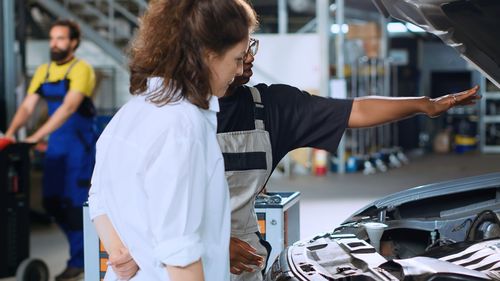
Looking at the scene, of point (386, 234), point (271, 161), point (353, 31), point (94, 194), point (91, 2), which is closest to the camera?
point (94, 194)

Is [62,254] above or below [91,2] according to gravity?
below

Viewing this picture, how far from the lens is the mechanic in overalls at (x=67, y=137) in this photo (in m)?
4.76

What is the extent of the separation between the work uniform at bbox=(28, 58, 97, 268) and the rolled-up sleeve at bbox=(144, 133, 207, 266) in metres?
3.46

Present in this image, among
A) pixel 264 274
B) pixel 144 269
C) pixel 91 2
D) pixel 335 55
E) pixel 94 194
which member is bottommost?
pixel 264 274

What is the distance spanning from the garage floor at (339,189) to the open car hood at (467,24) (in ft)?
11.7

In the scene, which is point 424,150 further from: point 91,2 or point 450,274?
point 450,274

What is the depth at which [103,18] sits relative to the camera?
1129cm

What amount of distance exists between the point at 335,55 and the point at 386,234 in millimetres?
9587

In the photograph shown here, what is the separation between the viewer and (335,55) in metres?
12.0

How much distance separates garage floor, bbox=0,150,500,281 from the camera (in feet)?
20.5

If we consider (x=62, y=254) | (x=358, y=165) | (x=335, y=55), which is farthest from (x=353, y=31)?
(x=62, y=254)

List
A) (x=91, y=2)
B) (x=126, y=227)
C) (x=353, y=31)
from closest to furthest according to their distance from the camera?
(x=126, y=227)
(x=91, y=2)
(x=353, y=31)

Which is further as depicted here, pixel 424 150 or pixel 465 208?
pixel 424 150

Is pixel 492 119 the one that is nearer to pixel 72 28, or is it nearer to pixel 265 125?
pixel 72 28
